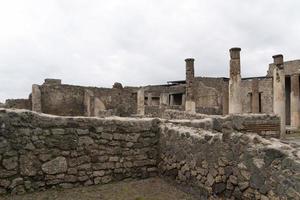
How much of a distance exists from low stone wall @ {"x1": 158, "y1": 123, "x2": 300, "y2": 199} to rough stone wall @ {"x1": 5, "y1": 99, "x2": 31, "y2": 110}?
18756mm

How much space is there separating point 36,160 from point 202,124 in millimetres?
3544

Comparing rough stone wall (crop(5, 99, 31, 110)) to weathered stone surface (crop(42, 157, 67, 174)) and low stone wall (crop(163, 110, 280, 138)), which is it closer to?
low stone wall (crop(163, 110, 280, 138))

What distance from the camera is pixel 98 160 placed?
5836mm

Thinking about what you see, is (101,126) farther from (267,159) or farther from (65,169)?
(267,159)

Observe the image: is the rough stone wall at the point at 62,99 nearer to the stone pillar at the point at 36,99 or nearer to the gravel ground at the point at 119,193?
the stone pillar at the point at 36,99

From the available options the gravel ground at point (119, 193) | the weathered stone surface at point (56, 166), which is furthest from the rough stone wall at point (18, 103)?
the gravel ground at point (119, 193)

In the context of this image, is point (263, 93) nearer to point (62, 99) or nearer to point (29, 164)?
point (62, 99)

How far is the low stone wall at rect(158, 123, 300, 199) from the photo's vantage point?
11.8 ft

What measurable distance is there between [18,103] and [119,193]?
20.0m

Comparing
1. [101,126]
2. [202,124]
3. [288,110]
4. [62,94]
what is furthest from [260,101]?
[101,126]

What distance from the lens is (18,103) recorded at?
2316cm

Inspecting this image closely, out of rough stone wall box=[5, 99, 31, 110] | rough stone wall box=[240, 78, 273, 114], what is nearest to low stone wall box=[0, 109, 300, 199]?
rough stone wall box=[5, 99, 31, 110]

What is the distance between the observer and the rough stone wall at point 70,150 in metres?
5.23

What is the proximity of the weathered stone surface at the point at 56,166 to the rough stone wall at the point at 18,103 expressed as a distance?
18.4 metres
